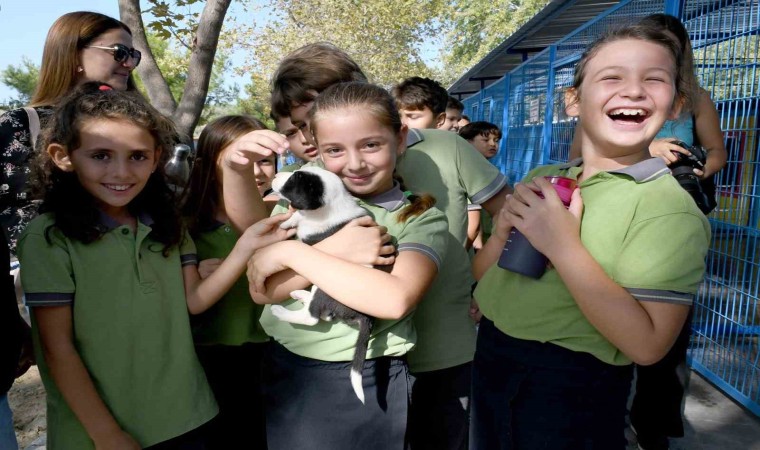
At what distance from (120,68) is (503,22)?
36777 millimetres

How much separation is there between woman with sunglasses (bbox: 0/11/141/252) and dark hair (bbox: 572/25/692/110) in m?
2.15

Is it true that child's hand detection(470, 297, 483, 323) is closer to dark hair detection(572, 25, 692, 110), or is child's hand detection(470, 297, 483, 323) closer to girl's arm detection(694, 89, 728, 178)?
dark hair detection(572, 25, 692, 110)

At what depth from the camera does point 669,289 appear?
116 cm

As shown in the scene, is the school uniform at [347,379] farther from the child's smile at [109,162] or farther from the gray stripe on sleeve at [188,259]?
the child's smile at [109,162]

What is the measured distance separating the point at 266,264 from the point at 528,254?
0.78 metres

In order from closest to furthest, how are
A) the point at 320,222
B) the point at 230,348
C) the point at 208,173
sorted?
the point at 320,222 < the point at 230,348 < the point at 208,173

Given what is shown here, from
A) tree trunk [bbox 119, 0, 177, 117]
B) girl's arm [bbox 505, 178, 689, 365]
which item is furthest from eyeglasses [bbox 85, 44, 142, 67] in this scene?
girl's arm [bbox 505, 178, 689, 365]

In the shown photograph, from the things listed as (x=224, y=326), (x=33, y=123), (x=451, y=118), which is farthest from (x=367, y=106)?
(x=451, y=118)

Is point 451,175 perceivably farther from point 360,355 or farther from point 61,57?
point 61,57

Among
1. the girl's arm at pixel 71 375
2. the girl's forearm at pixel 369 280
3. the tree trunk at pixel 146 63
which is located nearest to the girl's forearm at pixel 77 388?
the girl's arm at pixel 71 375

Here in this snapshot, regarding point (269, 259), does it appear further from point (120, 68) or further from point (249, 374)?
point (120, 68)

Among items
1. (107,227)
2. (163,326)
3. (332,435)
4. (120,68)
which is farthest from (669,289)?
(120,68)

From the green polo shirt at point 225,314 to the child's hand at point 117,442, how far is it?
0.54m

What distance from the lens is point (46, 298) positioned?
5.09ft
